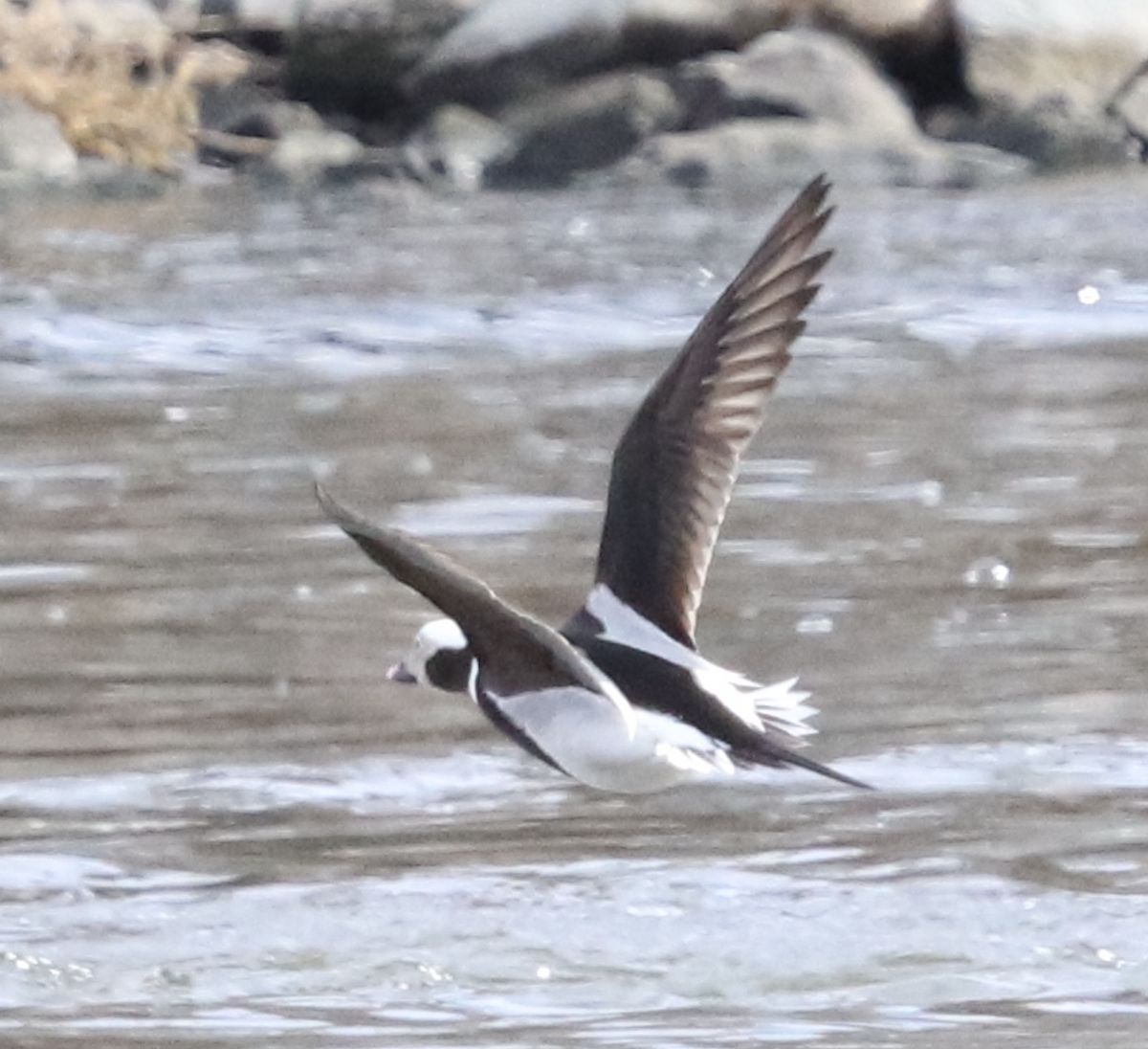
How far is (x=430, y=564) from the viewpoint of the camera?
419 cm

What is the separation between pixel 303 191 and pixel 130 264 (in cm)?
471

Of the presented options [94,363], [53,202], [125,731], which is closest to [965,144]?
[53,202]

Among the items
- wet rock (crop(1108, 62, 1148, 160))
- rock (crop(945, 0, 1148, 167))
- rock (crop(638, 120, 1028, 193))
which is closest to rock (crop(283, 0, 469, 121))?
rock (crop(638, 120, 1028, 193))

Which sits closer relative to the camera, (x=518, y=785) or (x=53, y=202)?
(x=518, y=785)

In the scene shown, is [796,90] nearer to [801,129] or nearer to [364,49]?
[801,129]

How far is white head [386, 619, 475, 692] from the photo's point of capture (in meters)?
5.04

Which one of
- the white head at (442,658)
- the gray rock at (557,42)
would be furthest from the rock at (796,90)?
the white head at (442,658)

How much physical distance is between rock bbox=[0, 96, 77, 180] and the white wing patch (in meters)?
14.6

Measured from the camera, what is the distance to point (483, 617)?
455 cm

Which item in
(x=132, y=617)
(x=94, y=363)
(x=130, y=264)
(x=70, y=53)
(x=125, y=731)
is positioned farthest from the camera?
(x=70, y=53)

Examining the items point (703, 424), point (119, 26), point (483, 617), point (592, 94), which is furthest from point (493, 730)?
point (119, 26)

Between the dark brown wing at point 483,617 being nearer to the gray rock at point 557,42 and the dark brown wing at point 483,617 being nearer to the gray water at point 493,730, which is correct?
the gray water at point 493,730

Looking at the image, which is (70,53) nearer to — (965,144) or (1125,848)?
(965,144)

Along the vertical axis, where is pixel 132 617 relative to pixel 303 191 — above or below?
above
